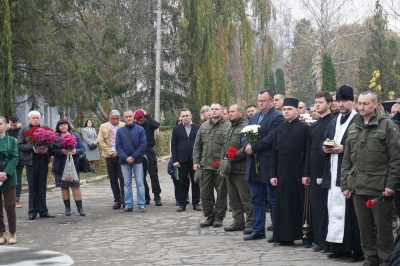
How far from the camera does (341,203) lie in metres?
10.1

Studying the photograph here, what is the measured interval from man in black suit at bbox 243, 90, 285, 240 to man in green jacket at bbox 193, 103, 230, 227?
1.64 meters

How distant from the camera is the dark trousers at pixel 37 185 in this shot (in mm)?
15367

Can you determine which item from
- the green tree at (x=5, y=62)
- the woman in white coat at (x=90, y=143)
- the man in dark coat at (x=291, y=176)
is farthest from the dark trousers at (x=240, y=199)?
the woman in white coat at (x=90, y=143)

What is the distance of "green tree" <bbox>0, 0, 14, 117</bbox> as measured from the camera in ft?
64.5

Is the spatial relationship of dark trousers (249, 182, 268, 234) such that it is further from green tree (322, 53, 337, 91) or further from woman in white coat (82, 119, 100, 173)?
green tree (322, 53, 337, 91)

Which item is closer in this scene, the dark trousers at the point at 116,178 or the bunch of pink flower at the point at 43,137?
the bunch of pink flower at the point at 43,137

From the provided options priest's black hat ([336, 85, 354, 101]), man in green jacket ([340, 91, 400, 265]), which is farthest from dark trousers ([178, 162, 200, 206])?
man in green jacket ([340, 91, 400, 265])

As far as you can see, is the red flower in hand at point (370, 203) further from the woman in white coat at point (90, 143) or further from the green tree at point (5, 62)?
the woman in white coat at point (90, 143)

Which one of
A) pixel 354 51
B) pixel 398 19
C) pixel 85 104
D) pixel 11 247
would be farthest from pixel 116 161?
pixel 354 51

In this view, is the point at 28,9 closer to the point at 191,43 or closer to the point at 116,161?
the point at 116,161

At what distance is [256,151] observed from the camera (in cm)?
1205

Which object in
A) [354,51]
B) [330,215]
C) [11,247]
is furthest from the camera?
[354,51]

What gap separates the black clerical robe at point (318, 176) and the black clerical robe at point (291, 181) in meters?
0.36

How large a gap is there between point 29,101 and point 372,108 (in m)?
17.0
